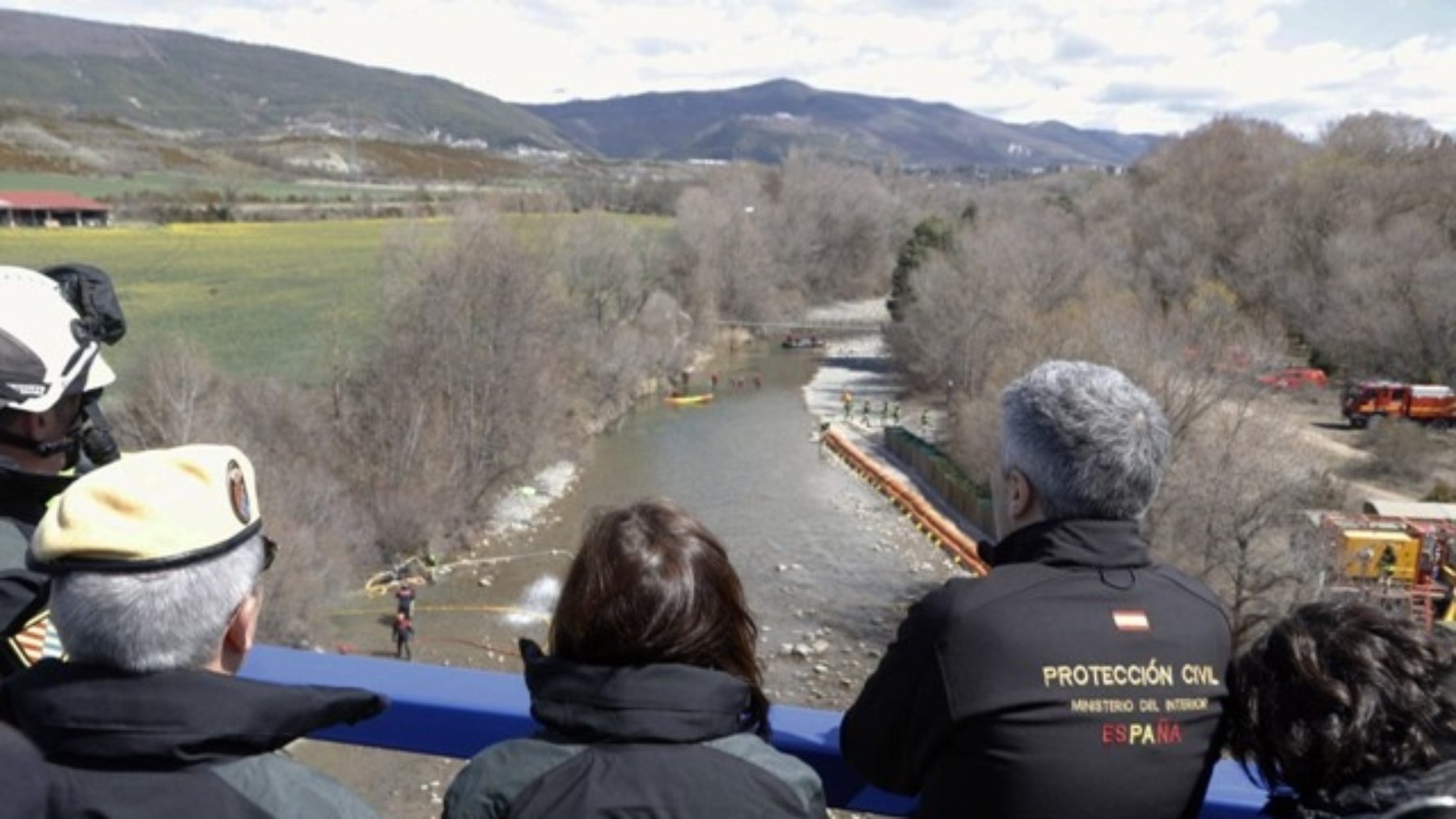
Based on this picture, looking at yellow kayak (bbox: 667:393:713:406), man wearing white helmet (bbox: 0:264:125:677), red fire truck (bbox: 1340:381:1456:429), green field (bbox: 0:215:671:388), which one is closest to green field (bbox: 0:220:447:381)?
green field (bbox: 0:215:671:388)

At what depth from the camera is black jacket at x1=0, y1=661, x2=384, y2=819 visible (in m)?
1.38

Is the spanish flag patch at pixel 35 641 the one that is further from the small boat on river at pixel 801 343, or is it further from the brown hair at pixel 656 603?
the small boat on river at pixel 801 343

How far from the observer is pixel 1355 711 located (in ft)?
5.16

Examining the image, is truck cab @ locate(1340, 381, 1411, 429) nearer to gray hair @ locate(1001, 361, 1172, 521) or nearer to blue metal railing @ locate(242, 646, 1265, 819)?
gray hair @ locate(1001, 361, 1172, 521)

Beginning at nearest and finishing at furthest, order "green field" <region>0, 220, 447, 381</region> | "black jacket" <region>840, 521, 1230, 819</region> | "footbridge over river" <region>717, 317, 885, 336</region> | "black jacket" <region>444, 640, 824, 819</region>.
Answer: "black jacket" <region>444, 640, 824, 819</region> < "black jacket" <region>840, 521, 1230, 819</region> < "green field" <region>0, 220, 447, 381</region> < "footbridge over river" <region>717, 317, 885, 336</region>

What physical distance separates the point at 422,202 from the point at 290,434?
2220 inches

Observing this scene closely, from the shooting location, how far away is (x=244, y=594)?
5.27ft

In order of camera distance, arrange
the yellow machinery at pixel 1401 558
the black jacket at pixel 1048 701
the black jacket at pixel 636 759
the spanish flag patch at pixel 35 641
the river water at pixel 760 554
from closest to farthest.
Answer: the black jacket at pixel 636 759 < the black jacket at pixel 1048 701 < the spanish flag patch at pixel 35 641 < the yellow machinery at pixel 1401 558 < the river water at pixel 760 554

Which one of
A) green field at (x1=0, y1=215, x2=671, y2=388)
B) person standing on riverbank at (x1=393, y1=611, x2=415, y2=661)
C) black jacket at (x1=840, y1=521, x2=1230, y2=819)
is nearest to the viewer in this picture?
black jacket at (x1=840, y1=521, x2=1230, y2=819)

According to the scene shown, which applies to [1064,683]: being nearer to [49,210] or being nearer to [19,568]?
[19,568]

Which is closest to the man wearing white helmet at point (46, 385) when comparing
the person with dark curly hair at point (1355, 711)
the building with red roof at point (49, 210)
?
the person with dark curly hair at point (1355, 711)

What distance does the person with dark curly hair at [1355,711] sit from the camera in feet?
5.08

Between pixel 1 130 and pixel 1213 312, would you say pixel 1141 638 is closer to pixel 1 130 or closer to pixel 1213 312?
pixel 1213 312

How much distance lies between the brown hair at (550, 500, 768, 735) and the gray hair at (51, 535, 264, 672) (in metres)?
0.50
